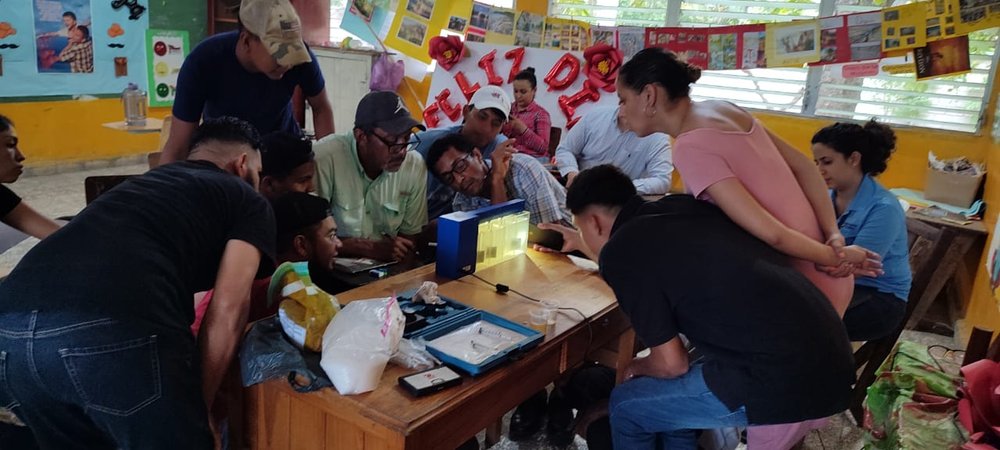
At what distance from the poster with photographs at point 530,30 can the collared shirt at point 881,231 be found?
3.03 m

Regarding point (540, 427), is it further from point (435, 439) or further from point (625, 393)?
point (435, 439)

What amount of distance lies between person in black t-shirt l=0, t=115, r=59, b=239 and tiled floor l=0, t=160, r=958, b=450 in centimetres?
26

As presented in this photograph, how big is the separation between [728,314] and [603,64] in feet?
11.6

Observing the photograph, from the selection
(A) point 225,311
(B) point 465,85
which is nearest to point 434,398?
(A) point 225,311

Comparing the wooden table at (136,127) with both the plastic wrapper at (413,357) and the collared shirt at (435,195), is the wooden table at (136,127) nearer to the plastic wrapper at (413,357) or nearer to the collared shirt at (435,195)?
the collared shirt at (435,195)

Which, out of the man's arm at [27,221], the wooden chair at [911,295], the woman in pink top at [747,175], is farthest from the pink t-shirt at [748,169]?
the man's arm at [27,221]

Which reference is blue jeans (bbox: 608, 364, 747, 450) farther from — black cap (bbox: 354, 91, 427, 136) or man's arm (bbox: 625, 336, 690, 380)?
black cap (bbox: 354, 91, 427, 136)

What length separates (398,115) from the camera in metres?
2.43

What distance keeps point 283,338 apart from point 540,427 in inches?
47.5

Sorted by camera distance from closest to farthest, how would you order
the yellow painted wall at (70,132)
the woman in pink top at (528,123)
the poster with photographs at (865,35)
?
the poster with photographs at (865,35)
the woman in pink top at (528,123)
the yellow painted wall at (70,132)

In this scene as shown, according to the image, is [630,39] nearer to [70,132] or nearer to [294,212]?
[294,212]

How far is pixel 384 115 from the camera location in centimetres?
242

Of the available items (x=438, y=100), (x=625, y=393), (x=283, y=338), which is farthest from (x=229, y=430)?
(x=438, y=100)

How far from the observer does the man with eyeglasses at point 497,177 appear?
260 centimetres
